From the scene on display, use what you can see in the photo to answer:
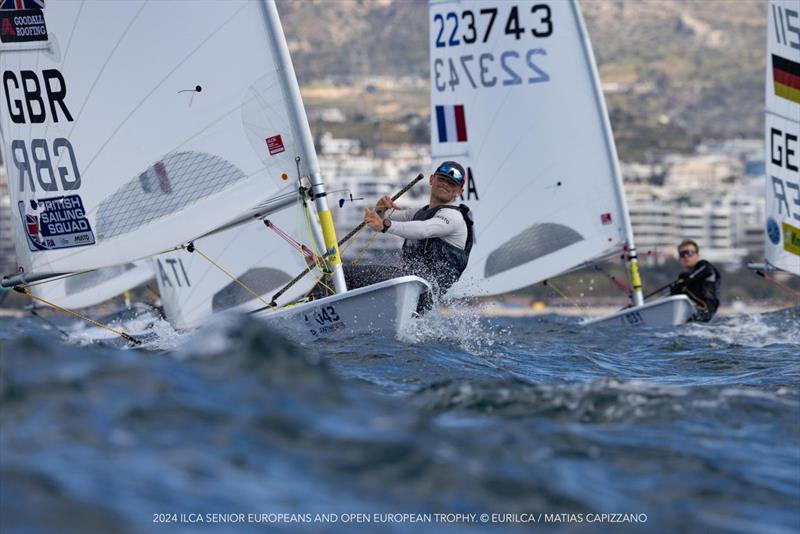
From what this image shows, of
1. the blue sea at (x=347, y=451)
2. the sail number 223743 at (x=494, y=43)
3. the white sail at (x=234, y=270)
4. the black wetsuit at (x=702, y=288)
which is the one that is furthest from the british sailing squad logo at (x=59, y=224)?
the black wetsuit at (x=702, y=288)

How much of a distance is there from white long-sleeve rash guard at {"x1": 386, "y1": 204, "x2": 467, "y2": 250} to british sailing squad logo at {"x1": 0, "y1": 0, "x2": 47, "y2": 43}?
273 cm

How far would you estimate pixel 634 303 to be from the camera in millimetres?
16078

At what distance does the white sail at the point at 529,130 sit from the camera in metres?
15.4

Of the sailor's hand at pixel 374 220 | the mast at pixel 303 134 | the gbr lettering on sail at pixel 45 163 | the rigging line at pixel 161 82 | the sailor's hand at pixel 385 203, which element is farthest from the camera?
the gbr lettering on sail at pixel 45 163

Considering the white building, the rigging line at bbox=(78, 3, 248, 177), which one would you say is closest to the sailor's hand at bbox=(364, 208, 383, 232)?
the rigging line at bbox=(78, 3, 248, 177)

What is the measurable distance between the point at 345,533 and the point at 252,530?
25 cm

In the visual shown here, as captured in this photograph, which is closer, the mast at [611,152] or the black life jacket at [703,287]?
the black life jacket at [703,287]

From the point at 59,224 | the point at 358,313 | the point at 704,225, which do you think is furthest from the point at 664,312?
the point at 704,225

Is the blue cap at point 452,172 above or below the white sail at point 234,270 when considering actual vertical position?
above

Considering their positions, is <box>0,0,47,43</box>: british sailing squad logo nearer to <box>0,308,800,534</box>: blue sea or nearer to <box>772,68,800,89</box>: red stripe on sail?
Result: <box>0,308,800,534</box>: blue sea

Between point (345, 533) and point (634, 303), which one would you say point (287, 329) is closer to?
point (345, 533)

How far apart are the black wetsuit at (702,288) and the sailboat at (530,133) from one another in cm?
72

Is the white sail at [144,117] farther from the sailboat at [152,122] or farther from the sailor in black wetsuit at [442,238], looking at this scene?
the sailor in black wetsuit at [442,238]

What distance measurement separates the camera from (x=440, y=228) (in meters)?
8.86
